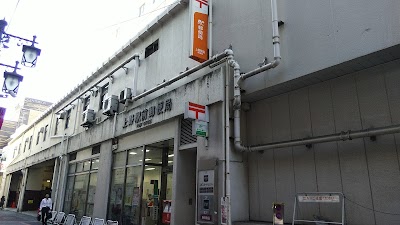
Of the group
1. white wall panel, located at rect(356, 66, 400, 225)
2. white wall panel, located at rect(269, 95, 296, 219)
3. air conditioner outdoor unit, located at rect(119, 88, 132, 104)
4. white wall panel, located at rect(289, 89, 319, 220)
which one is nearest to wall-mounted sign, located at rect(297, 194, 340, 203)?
white wall panel, located at rect(289, 89, 319, 220)

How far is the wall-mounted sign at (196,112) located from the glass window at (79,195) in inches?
387

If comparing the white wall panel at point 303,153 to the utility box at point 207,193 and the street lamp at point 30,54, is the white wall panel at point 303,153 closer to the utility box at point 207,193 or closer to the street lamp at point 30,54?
the utility box at point 207,193

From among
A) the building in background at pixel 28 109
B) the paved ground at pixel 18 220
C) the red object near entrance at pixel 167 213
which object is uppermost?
the building in background at pixel 28 109

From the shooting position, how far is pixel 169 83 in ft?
37.0

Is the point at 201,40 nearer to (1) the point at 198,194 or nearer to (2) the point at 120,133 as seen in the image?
(1) the point at 198,194

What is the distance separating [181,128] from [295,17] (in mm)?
4940

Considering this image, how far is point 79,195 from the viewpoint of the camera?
16859 millimetres

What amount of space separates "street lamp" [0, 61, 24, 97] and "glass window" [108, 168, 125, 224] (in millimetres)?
5160

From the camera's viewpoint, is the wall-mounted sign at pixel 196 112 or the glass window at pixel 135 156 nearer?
the wall-mounted sign at pixel 196 112

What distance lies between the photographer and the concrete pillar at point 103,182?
13.7 meters

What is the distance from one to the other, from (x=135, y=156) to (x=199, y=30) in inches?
229

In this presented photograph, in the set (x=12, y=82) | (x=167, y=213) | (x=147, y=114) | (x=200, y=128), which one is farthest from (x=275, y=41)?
(x=12, y=82)

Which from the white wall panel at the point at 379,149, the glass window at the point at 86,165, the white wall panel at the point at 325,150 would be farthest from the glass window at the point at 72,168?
the white wall panel at the point at 379,149

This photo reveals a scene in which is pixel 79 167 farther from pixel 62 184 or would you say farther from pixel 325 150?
pixel 325 150
